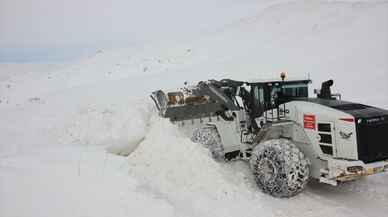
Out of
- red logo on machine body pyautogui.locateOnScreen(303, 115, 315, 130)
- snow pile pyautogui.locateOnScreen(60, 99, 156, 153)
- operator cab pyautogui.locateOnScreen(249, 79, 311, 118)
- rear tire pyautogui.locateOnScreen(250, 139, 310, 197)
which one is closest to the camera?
rear tire pyautogui.locateOnScreen(250, 139, 310, 197)

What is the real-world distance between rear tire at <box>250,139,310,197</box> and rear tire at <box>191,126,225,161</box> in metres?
1.31

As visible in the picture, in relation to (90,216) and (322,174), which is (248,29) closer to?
(322,174)

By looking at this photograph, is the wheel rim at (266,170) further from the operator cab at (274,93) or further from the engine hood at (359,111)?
the engine hood at (359,111)

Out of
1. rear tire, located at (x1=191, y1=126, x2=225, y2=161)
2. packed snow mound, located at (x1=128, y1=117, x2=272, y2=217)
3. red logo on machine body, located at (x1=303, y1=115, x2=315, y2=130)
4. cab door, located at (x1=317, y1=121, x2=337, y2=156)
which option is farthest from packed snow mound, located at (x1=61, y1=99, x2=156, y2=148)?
cab door, located at (x1=317, y1=121, x2=337, y2=156)

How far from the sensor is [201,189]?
6012mm

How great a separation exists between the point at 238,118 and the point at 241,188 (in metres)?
1.80

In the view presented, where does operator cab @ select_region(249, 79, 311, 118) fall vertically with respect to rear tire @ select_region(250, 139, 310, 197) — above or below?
above

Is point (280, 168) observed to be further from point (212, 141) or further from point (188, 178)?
point (212, 141)

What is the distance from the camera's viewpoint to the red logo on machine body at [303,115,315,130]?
19.6 feet

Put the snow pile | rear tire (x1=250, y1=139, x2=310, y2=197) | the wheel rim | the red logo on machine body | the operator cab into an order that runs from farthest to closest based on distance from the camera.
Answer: the snow pile
the operator cab
the wheel rim
the red logo on machine body
rear tire (x1=250, y1=139, x2=310, y2=197)

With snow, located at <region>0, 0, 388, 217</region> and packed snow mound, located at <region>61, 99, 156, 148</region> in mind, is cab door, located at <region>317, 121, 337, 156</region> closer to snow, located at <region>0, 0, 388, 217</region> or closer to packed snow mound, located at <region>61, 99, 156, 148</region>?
snow, located at <region>0, 0, 388, 217</region>

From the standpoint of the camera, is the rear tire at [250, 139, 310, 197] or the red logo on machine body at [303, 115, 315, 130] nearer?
the rear tire at [250, 139, 310, 197]

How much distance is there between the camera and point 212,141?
768cm

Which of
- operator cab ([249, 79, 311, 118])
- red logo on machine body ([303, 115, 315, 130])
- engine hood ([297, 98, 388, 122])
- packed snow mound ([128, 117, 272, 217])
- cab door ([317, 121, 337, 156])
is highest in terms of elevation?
operator cab ([249, 79, 311, 118])
